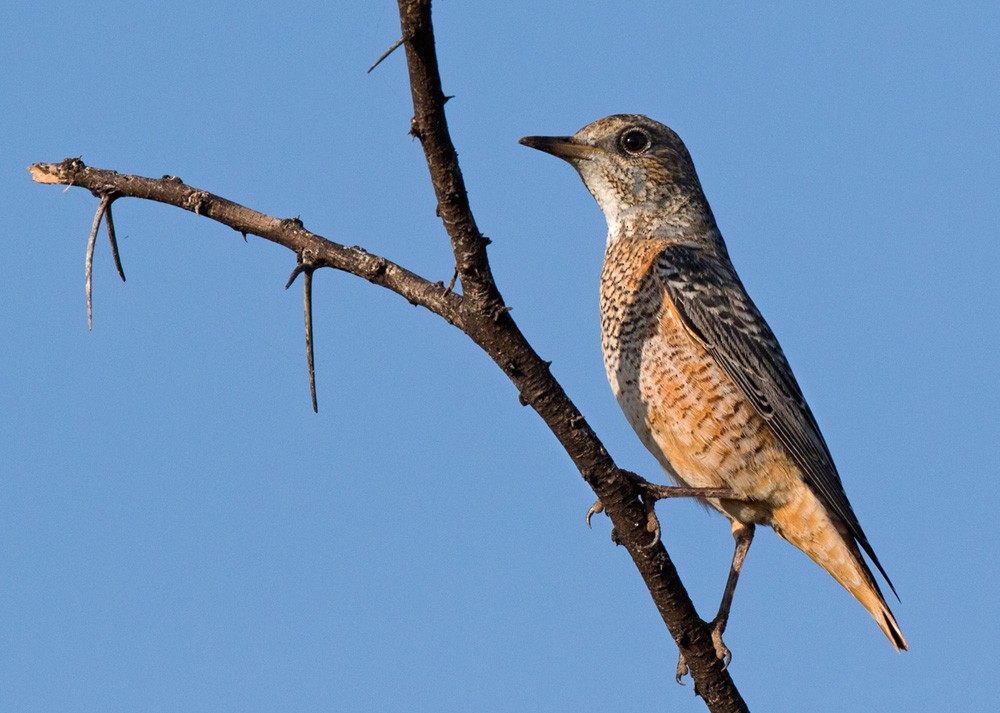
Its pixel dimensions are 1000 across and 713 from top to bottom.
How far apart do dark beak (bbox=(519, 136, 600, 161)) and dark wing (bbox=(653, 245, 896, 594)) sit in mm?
1073

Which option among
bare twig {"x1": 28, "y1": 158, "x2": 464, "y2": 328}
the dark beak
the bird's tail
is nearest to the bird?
the bird's tail

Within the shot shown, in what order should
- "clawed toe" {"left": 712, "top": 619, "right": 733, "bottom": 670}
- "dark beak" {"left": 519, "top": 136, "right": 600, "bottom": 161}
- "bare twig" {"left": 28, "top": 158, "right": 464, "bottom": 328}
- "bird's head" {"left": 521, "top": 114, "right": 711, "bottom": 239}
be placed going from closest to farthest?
"bare twig" {"left": 28, "top": 158, "right": 464, "bottom": 328}, "clawed toe" {"left": 712, "top": 619, "right": 733, "bottom": 670}, "dark beak" {"left": 519, "top": 136, "right": 600, "bottom": 161}, "bird's head" {"left": 521, "top": 114, "right": 711, "bottom": 239}

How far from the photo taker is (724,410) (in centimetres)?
801

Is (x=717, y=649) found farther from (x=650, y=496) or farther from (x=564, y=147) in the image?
(x=564, y=147)

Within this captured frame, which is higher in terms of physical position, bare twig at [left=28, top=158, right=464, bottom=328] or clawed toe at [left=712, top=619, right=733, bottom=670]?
bare twig at [left=28, top=158, right=464, bottom=328]

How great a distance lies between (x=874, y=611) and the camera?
796cm

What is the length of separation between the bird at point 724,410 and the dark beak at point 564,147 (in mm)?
150

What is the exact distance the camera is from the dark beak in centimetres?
902

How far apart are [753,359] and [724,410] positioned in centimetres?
58

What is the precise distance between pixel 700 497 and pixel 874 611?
1.44 meters

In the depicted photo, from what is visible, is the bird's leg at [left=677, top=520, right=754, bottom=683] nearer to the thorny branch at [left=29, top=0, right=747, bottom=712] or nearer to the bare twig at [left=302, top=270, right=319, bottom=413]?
the thorny branch at [left=29, top=0, right=747, bottom=712]

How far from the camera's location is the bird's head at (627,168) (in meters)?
9.30

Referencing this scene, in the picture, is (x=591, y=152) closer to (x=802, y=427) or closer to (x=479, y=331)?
(x=802, y=427)

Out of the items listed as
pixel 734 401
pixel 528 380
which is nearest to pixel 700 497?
pixel 734 401
